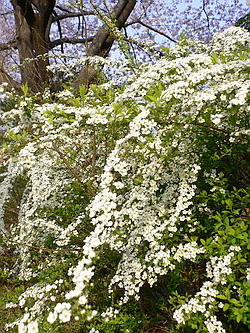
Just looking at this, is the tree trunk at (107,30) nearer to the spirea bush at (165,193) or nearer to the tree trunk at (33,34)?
the tree trunk at (33,34)

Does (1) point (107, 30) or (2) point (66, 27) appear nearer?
(1) point (107, 30)

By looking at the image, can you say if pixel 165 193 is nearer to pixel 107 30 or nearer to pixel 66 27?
pixel 107 30

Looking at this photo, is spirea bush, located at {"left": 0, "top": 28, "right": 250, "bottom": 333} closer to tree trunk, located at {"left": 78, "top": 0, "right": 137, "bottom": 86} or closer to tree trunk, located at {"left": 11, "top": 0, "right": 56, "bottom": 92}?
tree trunk, located at {"left": 11, "top": 0, "right": 56, "bottom": 92}

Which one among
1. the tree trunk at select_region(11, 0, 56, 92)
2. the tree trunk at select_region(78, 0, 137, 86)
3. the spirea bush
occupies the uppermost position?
the tree trunk at select_region(78, 0, 137, 86)

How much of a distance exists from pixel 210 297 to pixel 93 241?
0.89m

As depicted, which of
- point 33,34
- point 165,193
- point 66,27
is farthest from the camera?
point 66,27

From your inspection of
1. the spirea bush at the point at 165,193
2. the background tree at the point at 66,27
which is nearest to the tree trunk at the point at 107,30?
the background tree at the point at 66,27

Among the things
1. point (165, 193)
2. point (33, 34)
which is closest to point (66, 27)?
point (33, 34)

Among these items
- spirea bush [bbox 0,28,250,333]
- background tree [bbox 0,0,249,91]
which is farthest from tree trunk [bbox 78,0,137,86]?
spirea bush [bbox 0,28,250,333]

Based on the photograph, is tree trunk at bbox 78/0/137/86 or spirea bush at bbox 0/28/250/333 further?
tree trunk at bbox 78/0/137/86

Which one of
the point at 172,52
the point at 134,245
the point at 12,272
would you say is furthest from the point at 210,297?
the point at 12,272

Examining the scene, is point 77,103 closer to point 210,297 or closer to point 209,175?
point 209,175

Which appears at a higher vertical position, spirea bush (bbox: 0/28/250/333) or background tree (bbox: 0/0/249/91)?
background tree (bbox: 0/0/249/91)

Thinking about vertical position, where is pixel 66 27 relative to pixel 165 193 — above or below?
above
